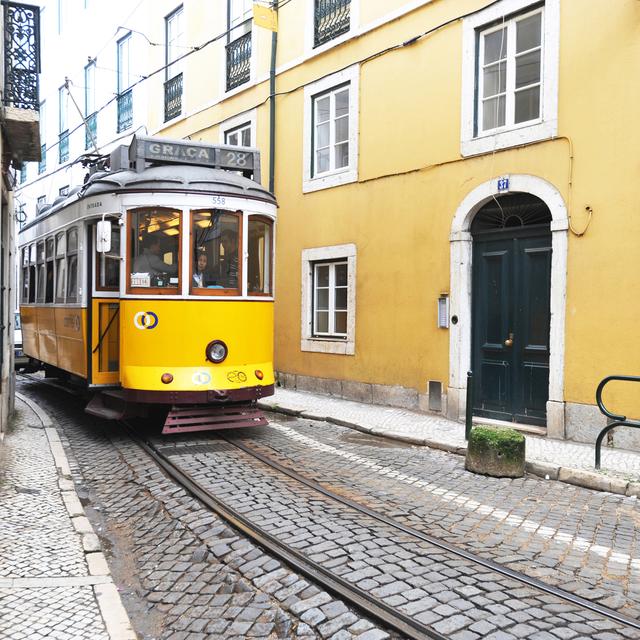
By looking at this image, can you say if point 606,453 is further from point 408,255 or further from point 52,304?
point 52,304

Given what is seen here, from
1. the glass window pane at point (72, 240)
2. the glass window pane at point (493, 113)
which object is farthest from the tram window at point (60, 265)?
the glass window pane at point (493, 113)

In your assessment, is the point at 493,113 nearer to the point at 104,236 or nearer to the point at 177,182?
the point at 177,182

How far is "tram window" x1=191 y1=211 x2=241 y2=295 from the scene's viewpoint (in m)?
7.79

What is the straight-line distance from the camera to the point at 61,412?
10883mm

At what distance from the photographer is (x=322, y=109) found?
12602mm

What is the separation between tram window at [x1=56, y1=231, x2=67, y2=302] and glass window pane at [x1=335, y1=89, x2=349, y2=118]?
5451 millimetres

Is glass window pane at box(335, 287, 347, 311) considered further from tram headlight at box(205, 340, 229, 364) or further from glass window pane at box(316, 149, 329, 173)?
tram headlight at box(205, 340, 229, 364)

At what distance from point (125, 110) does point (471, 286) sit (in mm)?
14693

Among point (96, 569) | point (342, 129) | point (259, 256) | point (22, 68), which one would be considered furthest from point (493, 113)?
point (96, 569)

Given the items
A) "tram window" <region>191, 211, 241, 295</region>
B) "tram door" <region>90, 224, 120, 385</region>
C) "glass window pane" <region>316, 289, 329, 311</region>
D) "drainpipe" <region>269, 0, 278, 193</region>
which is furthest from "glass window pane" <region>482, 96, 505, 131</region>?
A: "tram door" <region>90, 224, 120, 385</region>

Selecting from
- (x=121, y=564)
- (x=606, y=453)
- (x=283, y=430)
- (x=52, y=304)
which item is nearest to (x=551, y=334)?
(x=606, y=453)

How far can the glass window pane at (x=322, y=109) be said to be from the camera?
41.0 feet

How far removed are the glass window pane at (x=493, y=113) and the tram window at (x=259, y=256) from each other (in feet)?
11.5

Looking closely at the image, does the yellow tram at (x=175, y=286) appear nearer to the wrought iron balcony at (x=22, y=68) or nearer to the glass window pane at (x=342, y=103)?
the wrought iron balcony at (x=22, y=68)
